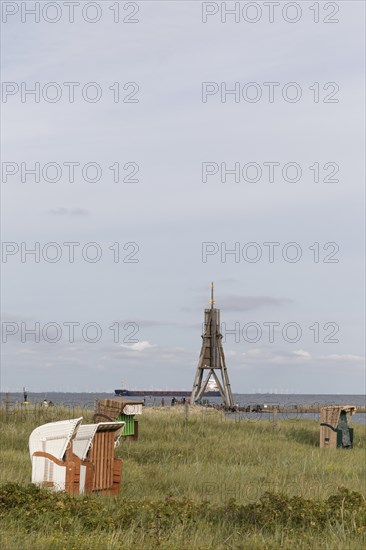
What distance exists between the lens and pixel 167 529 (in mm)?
11156

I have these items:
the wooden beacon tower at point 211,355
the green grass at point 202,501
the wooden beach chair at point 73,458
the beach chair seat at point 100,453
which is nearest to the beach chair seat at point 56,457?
the wooden beach chair at point 73,458

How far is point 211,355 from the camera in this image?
6025 cm

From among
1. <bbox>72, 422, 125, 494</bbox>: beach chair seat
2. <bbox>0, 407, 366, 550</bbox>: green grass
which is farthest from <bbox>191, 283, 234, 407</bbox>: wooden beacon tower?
<bbox>72, 422, 125, 494</bbox>: beach chair seat

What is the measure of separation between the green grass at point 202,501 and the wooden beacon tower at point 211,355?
3099cm

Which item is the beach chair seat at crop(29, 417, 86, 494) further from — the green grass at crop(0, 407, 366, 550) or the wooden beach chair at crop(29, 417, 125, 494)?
the green grass at crop(0, 407, 366, 550)

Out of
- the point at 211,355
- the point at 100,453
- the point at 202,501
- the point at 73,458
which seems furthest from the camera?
the point at 211,355

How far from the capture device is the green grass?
10414 millimetres

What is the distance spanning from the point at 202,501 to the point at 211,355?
1858 inches

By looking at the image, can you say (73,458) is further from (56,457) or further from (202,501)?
(202,501)

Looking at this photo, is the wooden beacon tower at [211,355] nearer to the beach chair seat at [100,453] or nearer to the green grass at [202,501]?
the green grass at [202,501]

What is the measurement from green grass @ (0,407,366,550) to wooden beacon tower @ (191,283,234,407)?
31.0 meters

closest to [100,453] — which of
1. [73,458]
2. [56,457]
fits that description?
[73,458]

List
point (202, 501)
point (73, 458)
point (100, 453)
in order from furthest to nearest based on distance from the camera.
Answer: point (100, 453) → point (73, 458) → point (202, 501)

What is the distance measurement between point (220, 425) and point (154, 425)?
2.94m
